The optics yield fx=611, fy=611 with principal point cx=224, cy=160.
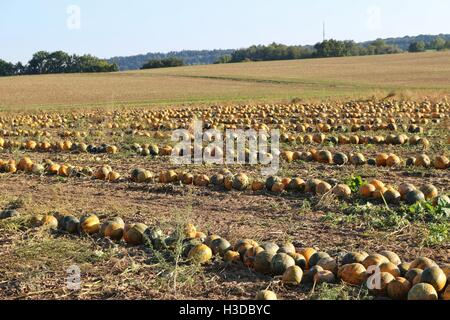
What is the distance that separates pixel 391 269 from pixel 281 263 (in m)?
0.89

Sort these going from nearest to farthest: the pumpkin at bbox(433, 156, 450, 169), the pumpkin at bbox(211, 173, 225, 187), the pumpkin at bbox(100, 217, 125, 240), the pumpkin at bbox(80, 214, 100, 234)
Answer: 1. the pumpkin at bbox(100, 217, 125, 240)
2. the pumpkin at bbox(80, 214, 100, 234)
3. the pumpkin at bbox(211, 173, 225, 187)
4. the pumpkin at bbox(433, 156, 450, 169)

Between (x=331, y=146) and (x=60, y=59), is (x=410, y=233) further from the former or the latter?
(x=60, y=59)

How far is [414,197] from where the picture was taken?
7602 mm

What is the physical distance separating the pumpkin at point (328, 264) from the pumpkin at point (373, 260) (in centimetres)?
24

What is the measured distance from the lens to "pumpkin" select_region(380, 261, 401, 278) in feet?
15.8

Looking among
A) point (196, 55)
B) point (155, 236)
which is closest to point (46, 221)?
point (155, 236)

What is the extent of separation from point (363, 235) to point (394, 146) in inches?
271

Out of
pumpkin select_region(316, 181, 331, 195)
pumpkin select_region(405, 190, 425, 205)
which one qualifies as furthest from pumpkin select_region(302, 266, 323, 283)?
pumpkin select_region(316, 181, 331, 195)

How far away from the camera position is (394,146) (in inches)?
504

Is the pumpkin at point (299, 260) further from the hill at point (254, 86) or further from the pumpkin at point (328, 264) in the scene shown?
the hill at point (254, 86)

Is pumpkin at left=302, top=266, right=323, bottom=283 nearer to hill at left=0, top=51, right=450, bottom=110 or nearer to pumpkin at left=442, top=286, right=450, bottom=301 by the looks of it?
pumpkin at left=442, top=286, right=450, bottom=301

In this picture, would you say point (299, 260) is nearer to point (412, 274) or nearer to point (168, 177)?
point (412, 274)

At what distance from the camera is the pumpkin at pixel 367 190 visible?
800cm
